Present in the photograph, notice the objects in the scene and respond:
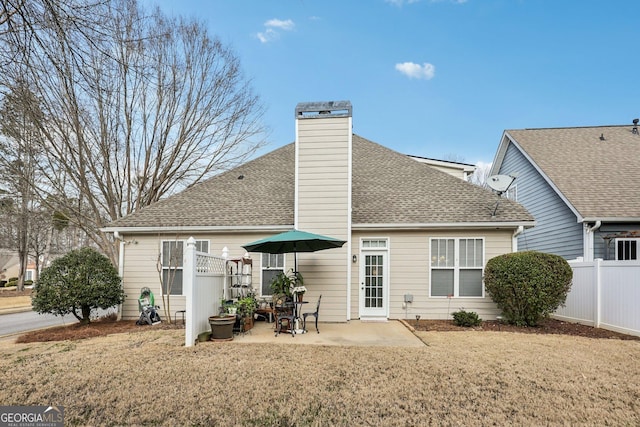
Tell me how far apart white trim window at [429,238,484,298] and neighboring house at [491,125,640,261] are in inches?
135

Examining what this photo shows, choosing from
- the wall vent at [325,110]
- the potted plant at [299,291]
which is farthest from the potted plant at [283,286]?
the wall vent at [325,110]

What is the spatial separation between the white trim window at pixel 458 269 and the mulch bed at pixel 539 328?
2.58 ft

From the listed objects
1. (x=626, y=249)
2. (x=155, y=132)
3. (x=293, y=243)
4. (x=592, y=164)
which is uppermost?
(x=155, y=132)

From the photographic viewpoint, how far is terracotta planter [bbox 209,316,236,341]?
271 inches

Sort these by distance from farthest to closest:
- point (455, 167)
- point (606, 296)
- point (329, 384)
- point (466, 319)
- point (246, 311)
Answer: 1. point (455, 167)
2. point (466, 319)
3. point (606, 296)
4. point (246, 311)
5. point (329, 384)

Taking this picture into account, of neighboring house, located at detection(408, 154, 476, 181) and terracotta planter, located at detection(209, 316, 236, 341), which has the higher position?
neighboring house, located at detection(408, 154, 476, 181)

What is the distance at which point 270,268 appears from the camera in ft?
32.3

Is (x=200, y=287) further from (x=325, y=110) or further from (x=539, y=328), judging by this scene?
(x=539, y=328)

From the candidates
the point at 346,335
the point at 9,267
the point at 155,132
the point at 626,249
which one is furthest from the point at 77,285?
the point at 9,267

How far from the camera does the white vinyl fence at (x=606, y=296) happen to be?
7538mm

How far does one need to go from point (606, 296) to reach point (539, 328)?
1629mm

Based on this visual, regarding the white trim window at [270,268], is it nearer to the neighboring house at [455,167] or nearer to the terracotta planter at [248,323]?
the terracotta planter at [248,323]
